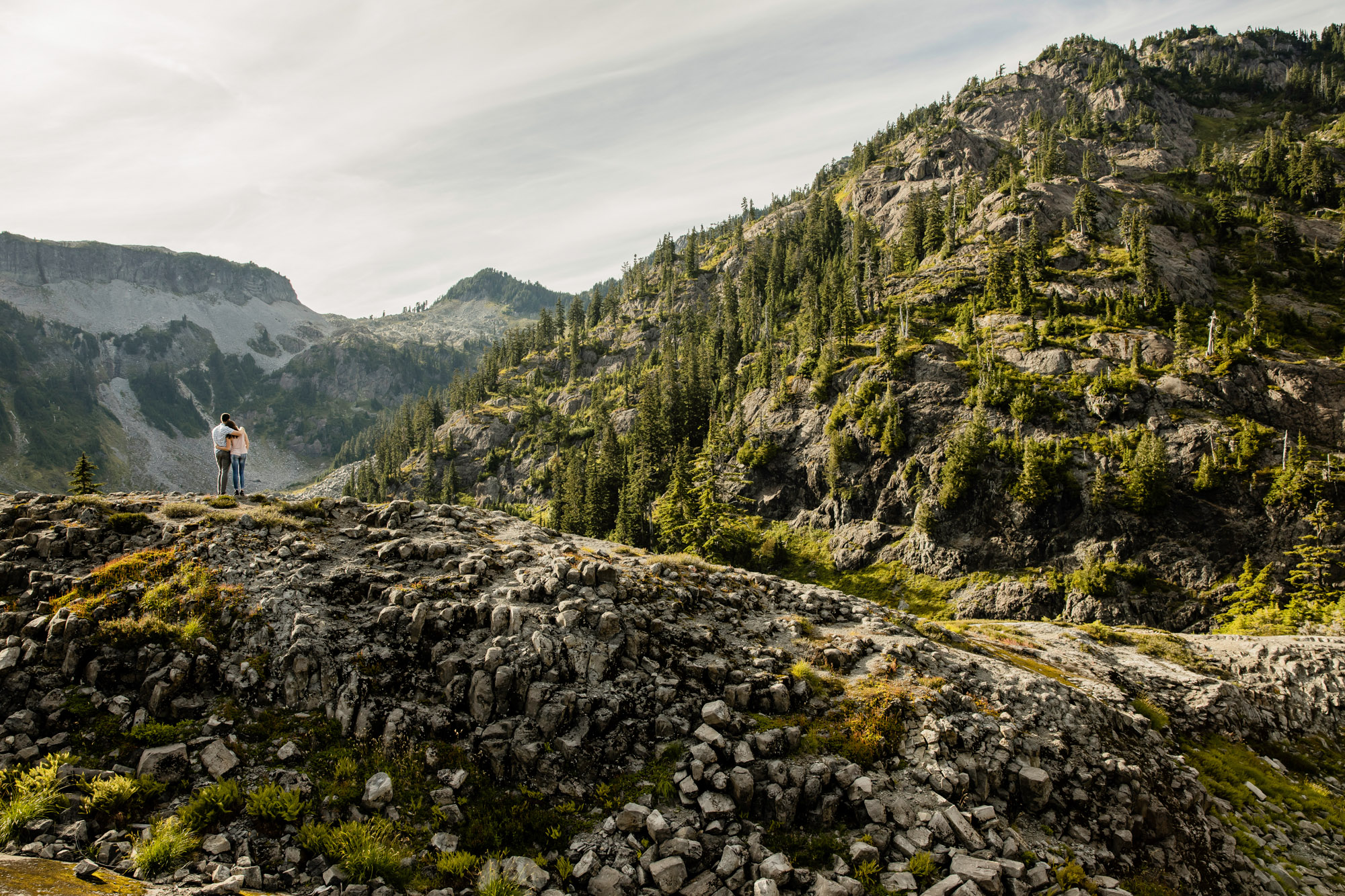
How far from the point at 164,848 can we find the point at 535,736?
8.54m

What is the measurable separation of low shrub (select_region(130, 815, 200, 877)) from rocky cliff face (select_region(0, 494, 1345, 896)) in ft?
0.27

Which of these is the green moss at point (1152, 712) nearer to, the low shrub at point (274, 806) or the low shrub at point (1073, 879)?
the low shrub at point (1073, 879)

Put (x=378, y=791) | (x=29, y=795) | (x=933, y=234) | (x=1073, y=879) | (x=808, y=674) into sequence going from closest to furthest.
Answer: (x=29, y=795) → (x=378, y=791) → (x=1073, y=879) → (x=808, y=674) → (x=933, y=234)

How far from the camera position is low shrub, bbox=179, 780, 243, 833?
1313cm

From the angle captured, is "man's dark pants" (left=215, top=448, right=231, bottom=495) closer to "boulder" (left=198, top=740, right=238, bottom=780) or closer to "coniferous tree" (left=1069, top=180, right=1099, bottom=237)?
"boulder" (left=198, top=740, right=238, bottom=780)

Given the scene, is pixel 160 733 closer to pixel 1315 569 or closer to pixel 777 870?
pixel 777 870

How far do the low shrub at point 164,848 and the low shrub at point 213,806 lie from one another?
10.5 inches

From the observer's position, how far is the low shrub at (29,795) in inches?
474

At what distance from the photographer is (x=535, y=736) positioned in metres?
17.1

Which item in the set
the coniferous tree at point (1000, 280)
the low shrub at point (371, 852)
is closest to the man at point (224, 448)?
the low shrub at point (371, 852)

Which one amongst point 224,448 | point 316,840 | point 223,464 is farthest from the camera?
point 223,464

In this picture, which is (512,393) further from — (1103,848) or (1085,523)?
(1103,848)

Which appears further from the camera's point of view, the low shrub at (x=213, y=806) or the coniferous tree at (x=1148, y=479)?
the coniferous tree at (x=1148, y=479)

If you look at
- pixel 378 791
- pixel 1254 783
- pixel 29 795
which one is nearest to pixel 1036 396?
pixel 1254 783
